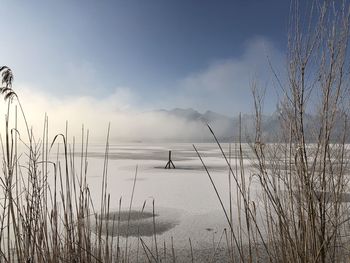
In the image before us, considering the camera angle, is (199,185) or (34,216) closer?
(34,216)

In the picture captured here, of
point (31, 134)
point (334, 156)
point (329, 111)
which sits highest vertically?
point (329, 111)

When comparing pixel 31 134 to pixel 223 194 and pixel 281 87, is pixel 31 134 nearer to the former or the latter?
pixel 281 87

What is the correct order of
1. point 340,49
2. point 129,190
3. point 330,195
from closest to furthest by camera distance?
point 340,49
point 330,195
point 129,190

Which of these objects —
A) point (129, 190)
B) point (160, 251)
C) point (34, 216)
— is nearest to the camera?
point (34, 216)

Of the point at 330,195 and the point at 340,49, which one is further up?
the point at 340,49

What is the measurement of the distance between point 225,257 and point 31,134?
2.01 metres

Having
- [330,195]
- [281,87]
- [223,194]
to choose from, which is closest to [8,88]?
[281,87]

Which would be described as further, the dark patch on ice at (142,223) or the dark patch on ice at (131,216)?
the dark patch on ice at (131,216)

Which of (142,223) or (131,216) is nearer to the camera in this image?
(142,223)

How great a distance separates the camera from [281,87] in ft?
4.37

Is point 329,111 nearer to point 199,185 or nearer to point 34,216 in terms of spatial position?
point 34,216

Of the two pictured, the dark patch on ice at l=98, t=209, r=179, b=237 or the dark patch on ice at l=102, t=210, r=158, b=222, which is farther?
the dark patch on ice at l=102, t=210, r=158, b=222

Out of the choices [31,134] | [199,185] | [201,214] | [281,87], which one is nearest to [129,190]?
[199,185]

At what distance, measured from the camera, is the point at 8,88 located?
1216mm
